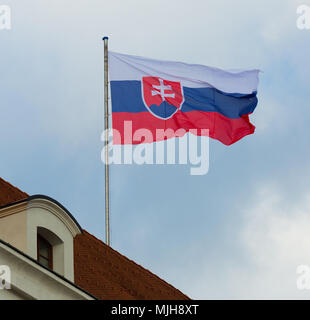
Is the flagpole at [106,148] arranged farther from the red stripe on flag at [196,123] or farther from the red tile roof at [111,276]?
the red tile roof at [111,276]

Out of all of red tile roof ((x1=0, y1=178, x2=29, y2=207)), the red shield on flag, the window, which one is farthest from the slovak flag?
the window

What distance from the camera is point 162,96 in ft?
131

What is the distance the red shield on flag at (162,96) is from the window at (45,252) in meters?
10.7

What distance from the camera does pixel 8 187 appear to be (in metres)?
32.8

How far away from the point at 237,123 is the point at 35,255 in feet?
42.9

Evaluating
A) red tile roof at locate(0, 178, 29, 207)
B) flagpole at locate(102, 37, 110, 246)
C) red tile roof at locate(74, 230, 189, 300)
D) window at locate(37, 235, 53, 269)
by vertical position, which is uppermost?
flagpole at locate(102, 37, 110, 246)

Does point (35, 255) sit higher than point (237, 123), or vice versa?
point (237, 123)

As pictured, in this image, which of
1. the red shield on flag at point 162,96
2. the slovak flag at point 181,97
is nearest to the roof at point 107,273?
the slovak flag at point 181,97

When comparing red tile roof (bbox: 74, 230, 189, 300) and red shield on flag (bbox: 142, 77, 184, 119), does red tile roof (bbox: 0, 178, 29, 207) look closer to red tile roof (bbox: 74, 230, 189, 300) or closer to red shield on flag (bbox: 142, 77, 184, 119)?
red tile roof (bbox: 74, 230, 189, 300)

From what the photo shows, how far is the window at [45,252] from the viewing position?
2880cm

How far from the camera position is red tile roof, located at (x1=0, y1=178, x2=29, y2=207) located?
31.7 metres

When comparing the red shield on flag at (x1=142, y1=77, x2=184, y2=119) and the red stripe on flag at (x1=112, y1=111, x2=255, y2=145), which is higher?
the red shield on flag at (x1=142, y1=77, x2=184, y2=119)
